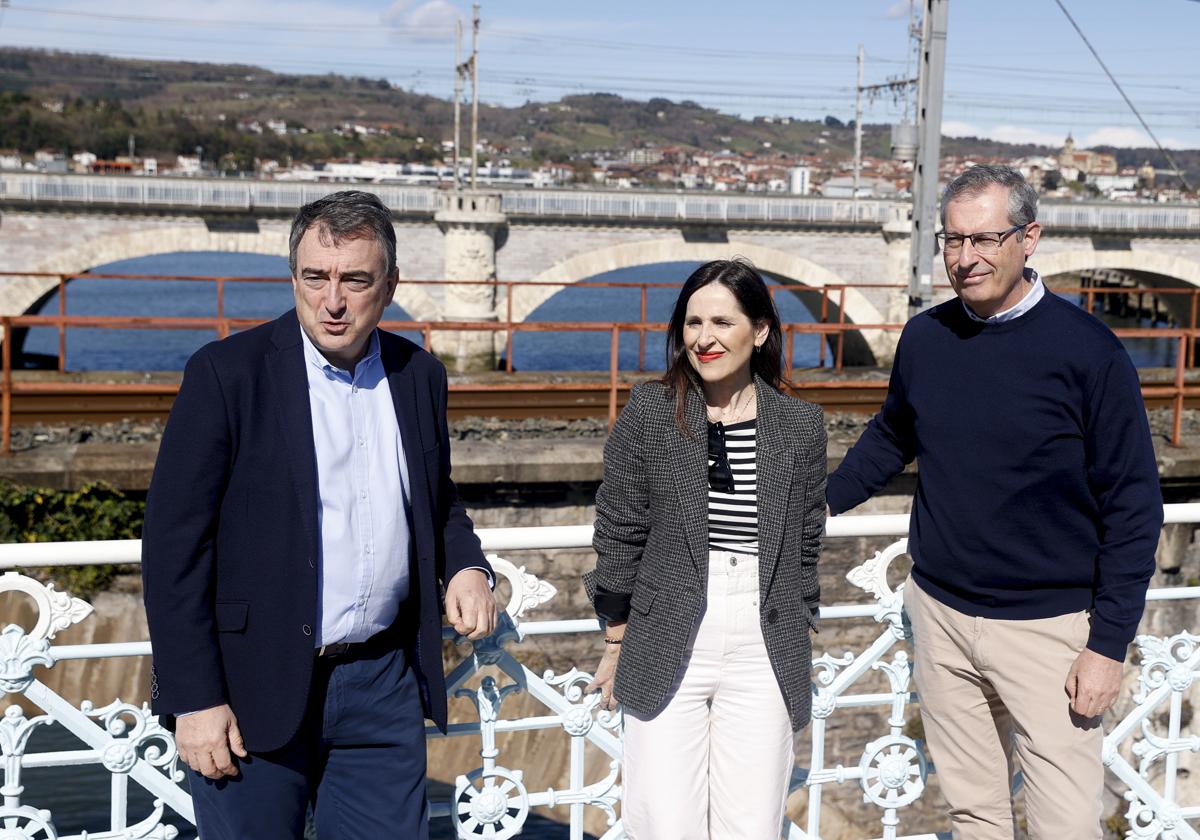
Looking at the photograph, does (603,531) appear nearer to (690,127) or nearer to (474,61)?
(474,61)

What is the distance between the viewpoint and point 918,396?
256 centimetres

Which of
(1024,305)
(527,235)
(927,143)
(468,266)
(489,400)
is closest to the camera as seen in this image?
(1024,305)

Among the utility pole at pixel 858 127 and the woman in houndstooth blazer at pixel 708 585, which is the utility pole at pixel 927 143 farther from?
the utility pole at pixel 858 127

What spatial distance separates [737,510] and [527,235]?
2335 cm

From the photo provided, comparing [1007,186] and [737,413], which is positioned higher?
[1007,186]

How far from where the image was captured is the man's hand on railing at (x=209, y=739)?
204 cm

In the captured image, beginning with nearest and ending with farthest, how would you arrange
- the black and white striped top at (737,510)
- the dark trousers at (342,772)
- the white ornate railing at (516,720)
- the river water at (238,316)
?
the dark trousers at (342,772) < the black and white striped top at (737,510) < the white ornate railing at (516,720) < the river water at (238,316)

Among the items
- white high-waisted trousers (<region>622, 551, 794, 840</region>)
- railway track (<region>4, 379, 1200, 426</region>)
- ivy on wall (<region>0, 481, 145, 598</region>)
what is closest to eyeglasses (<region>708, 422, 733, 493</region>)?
white high-waisted trousers (<region>622, 551, 794, 840</region>)

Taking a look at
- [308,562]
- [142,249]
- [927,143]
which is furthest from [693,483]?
[142,249]

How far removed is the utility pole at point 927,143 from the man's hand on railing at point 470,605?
6.69m

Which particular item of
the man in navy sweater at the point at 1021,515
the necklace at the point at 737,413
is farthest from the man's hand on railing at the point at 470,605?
the man in navy sweater at the point at 1021,515

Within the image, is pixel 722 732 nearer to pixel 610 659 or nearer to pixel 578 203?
pixel 610 659

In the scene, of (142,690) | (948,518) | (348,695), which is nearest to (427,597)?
(348,695)

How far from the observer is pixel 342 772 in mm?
2264
